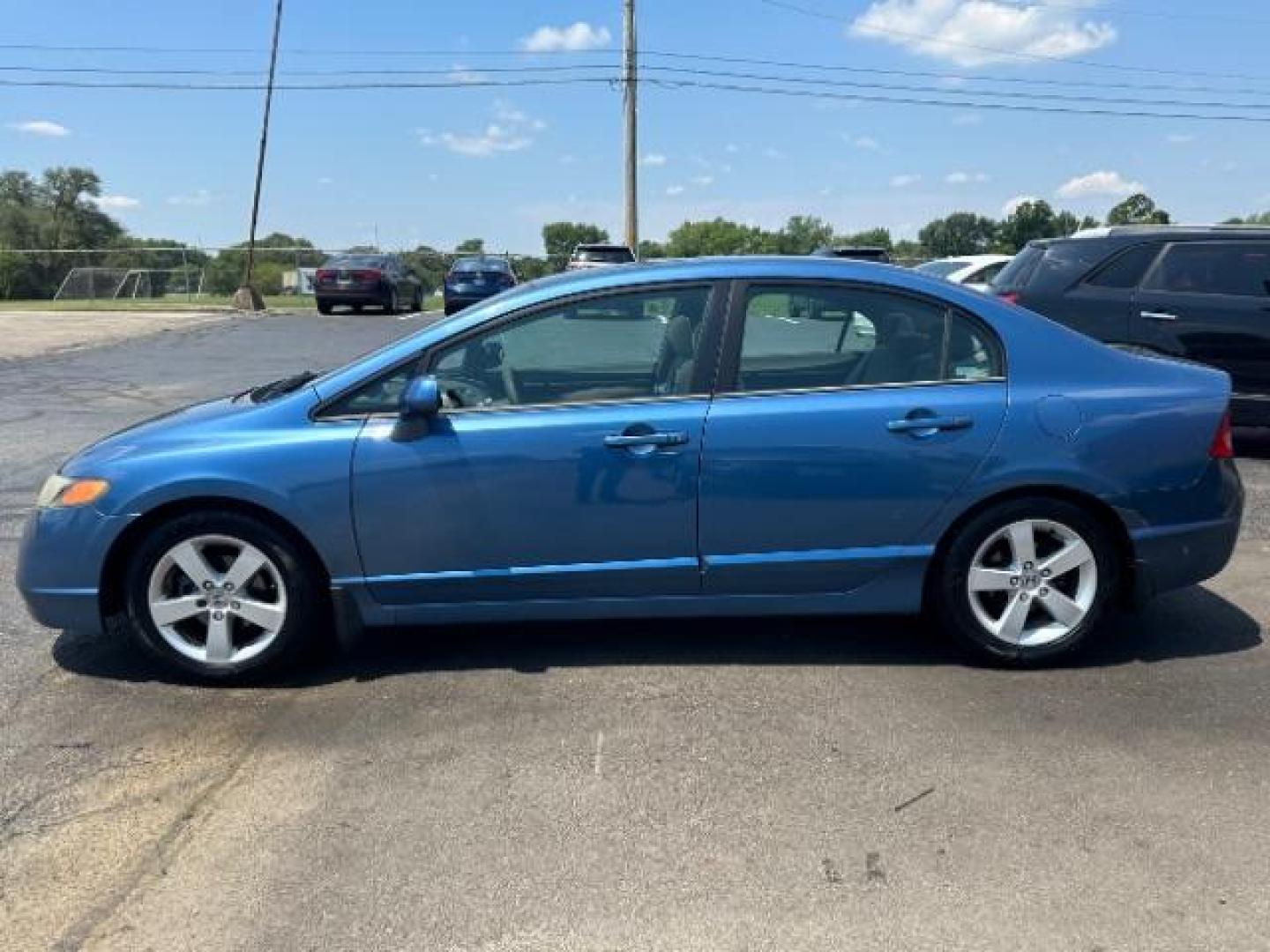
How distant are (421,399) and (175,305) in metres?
28.9

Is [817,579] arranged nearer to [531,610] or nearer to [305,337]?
[531,610]

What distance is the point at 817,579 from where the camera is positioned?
13.6 ft

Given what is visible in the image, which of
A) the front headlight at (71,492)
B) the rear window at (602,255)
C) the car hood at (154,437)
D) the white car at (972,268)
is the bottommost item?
the front headlight at (71,492)

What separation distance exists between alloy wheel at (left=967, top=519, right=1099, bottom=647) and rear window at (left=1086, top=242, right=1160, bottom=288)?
4.62 m

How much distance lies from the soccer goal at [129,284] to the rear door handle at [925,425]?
3212 centimetres

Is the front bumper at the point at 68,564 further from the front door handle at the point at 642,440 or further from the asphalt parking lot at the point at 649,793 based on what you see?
the front door handle at the point at 642,440

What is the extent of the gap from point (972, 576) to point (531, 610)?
1.66 meters

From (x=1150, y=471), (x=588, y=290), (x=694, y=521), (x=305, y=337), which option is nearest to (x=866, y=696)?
(x=694, y=521)

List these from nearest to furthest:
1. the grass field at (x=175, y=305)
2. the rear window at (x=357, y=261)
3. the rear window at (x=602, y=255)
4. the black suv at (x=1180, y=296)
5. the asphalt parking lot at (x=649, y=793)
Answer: the asphalt parking lot at (x=649, y=793)
the black suv at (x=1180, y=296)
the rear window at (x=602, y=255)
the rear window at (x=357, y=261)
the grass field at (x=175, y=305)

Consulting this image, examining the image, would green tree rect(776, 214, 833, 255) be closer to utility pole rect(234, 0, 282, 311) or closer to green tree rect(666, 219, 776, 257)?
green tree rect(666, 219, 776, 257)

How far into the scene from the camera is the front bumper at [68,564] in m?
4.00

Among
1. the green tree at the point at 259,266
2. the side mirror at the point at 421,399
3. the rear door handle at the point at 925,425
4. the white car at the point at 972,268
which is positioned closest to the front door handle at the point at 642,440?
the side mirror at the point at 421,399

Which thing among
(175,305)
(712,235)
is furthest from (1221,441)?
(712,235)

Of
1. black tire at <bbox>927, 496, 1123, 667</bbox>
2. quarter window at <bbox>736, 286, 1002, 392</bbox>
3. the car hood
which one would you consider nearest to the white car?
quarter window at <bbox>736, 286, 1002, 392</bbox>
